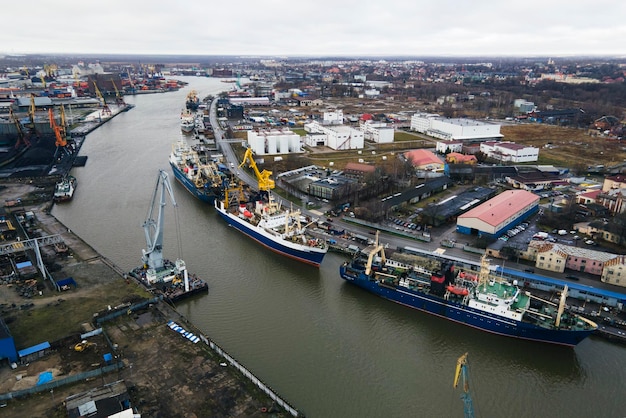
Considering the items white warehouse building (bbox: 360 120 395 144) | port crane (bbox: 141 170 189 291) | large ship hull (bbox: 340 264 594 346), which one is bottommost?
large ship hull (bbox: 340 264 594 346)

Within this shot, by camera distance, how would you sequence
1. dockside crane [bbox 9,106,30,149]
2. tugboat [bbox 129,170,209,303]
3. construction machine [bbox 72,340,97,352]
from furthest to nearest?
dockside crane [bbox 9,106,30,149], tugboat [bbox 129,170,209,303], construction machine [bbox 72,340,97,352]

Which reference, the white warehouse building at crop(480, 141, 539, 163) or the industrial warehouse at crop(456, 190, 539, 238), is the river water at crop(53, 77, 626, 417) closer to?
the industrial warehouse at crop(456, 190, 539, 238)

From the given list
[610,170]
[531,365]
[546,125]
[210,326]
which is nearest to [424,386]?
[531,365]

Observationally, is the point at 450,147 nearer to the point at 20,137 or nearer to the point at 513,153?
the point at 513,153

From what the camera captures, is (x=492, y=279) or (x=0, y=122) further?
(x=0, y=122)

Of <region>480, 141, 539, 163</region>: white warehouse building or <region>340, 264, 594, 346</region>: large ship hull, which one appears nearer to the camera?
<region>340, 264, 594, 346</region>: large ship hull

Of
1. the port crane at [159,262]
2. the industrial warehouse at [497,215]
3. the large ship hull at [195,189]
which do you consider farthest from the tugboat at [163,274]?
the industrial warehouse at [497,215]

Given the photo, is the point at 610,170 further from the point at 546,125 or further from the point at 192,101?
the point at 192,101

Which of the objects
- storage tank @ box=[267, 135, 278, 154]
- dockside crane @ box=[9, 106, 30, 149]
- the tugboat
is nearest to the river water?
the tugboat
